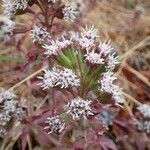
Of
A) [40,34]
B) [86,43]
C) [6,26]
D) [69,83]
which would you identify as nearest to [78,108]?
[69,83]

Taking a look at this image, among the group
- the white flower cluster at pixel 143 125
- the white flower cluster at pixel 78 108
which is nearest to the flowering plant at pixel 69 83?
the white flower cluster at pixel 78 108

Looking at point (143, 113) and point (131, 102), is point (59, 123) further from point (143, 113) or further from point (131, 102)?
point (131, 102)

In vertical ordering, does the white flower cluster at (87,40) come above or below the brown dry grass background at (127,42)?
above

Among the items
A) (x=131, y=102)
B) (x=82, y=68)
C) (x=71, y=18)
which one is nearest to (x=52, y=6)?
(x=71, y=18)

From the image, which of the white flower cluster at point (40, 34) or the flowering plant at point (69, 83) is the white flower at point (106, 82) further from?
the white flower cluster at point (40, 34)

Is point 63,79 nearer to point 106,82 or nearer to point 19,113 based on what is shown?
point 106,82

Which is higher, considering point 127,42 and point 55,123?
point 55,123

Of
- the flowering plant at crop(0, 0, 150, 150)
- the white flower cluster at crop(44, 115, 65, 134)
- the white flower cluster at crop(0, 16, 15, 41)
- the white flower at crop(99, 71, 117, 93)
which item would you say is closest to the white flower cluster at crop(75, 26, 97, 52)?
the flowering plant at crop(0, 0, 150, 150)
